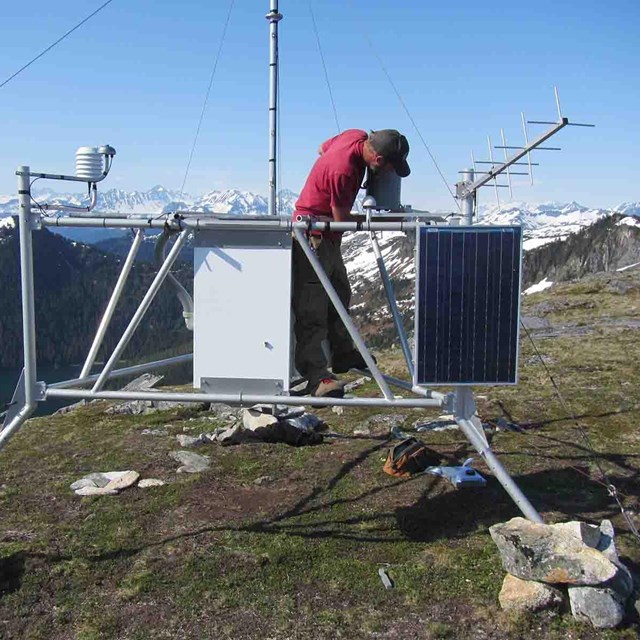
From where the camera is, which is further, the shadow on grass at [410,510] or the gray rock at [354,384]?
the gray rock at [354,384]

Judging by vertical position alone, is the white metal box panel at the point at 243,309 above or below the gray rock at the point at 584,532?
above

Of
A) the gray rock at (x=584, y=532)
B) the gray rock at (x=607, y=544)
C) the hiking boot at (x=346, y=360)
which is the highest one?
the hiking boot at (x=346, y=360)

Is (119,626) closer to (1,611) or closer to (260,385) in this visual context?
(1,611)

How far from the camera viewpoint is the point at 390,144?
25.1 ft

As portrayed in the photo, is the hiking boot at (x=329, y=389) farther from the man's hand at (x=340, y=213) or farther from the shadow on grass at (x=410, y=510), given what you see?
the man's hand at (x=340, y=213)

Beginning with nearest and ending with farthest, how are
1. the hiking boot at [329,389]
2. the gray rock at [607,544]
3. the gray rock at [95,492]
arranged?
the gray rock at [607,544], the hiking boot at [329,389], the gray rock at [95,492]

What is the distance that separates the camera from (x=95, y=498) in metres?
8.80

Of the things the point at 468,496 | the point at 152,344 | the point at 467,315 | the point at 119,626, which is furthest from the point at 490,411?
the point at 152,344

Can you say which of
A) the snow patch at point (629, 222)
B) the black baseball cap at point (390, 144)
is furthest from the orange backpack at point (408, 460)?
the snow patch at point (629, 222)

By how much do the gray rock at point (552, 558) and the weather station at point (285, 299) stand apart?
680 millimetres

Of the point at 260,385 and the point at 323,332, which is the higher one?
the point at 323,332

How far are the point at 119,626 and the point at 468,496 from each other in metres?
4.74

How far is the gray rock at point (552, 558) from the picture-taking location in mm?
5992

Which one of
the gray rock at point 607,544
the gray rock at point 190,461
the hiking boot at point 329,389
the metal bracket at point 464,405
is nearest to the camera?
the gray rock at point 607,544
